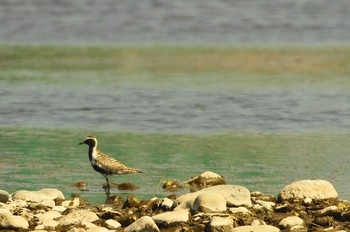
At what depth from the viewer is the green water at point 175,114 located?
672 inches

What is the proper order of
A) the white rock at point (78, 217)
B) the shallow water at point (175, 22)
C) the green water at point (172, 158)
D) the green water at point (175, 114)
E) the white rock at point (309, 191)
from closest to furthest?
the white rock at point (78, 217), the white rock at point (309, 191), the green water at point (172, 158), the green water at point (175, 114), the shallow water at point (175, 22)

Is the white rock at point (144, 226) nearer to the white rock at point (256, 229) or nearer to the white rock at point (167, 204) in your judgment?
the white rock at point (256, 229)

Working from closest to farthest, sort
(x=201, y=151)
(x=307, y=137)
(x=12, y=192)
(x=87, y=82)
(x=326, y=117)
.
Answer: (x=12, y=192), (x=201, y=151), (x=307, y=137), (x=326, y=117), (x=87, y=82)

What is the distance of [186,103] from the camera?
24312 mm

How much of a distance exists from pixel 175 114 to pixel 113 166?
664cm

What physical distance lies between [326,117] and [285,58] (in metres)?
9.58

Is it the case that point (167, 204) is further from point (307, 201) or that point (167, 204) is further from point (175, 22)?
point (175, 22)

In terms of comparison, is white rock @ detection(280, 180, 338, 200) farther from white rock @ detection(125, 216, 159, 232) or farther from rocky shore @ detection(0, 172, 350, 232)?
white rock @ detection(125, 216, 159, 232)

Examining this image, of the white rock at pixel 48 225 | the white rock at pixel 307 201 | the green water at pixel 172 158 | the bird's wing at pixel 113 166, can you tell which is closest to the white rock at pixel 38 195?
the green water at pixel 172 158

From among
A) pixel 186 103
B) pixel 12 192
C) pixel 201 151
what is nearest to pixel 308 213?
pixel 12 192

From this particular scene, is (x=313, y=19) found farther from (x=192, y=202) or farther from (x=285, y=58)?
(x=192, y=202)

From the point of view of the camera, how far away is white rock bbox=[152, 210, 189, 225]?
42.0ft

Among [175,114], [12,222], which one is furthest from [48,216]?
[175,114]

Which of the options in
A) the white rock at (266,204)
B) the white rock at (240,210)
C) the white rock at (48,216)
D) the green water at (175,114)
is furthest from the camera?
the green water at (175,114)
